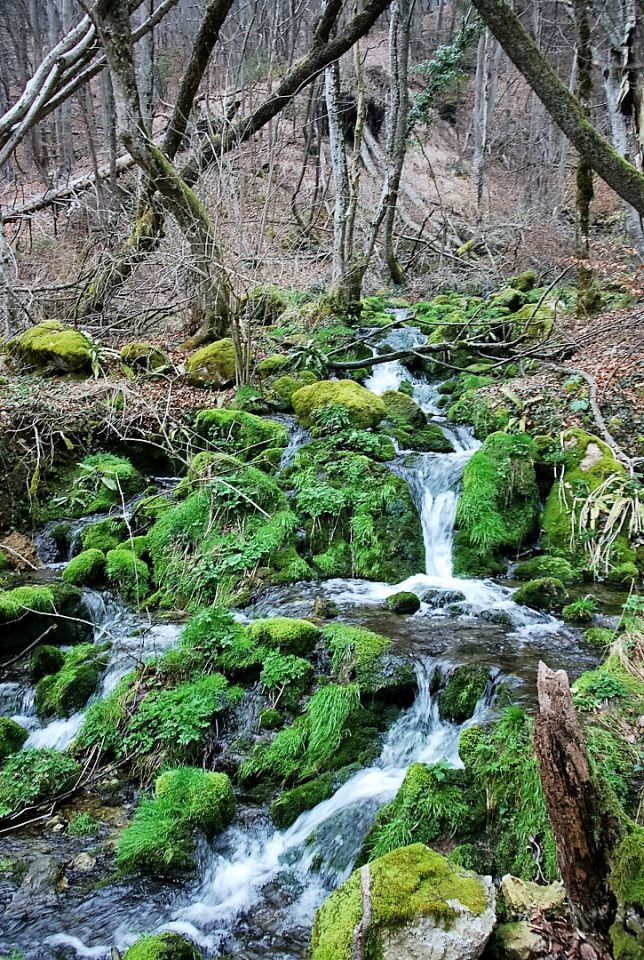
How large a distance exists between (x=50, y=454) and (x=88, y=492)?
92 cm

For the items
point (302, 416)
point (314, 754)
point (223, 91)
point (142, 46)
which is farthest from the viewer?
point (142, 46)

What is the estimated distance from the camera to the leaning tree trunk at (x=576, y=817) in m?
2.55

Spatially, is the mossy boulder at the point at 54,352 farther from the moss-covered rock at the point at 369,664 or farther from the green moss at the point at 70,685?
the moss-covered rock at the point at 369,664

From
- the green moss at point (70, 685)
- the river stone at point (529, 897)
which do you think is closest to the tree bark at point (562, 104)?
the river stone at point (529, 897)

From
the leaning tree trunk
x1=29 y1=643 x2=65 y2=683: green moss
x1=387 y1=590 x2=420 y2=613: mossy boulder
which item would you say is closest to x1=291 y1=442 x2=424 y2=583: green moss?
x1=387 y1=590 x2=420 y2=613: mossy boulder

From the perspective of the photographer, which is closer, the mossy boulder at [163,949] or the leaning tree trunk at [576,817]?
the leaning tree trunk at [576,817]

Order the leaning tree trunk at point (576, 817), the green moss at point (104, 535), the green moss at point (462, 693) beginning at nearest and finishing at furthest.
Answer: the leaning tree trunk at point (576, 817)
the green moss at point (462, 693)
the green moss at point (104, 535)

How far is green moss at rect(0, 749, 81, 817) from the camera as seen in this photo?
4445 mm

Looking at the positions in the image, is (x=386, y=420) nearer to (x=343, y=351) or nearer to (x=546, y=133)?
(x=343, y=351)

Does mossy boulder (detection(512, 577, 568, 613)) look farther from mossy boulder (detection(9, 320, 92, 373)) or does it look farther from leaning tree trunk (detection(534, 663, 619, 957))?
mossy boulder (detection(9, 320, 92, 373))

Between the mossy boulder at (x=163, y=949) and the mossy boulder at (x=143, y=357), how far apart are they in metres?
8.62

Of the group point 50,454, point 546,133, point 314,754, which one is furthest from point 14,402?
point 546,133

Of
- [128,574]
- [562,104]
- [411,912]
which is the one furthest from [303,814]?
[562,104]

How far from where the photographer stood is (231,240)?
31.7 feet
